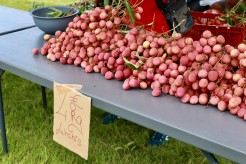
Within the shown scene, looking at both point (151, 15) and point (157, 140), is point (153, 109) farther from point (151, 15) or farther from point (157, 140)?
point (157, 140)

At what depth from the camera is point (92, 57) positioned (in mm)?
1417

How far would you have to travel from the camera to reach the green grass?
205 cm

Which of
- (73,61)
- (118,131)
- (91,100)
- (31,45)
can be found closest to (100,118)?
(118,131)

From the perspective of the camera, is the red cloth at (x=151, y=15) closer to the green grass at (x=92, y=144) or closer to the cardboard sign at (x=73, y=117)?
the cardboard sign at (x=73, y=117)

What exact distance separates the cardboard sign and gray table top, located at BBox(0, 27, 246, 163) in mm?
37

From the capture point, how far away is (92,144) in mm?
2193

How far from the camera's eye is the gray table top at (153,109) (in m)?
0.96

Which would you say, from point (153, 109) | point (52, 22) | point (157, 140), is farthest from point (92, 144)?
point (153, 109)

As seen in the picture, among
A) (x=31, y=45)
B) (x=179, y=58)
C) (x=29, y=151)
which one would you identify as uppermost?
(x=179, y=58)

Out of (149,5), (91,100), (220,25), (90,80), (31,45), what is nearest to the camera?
(91,100)

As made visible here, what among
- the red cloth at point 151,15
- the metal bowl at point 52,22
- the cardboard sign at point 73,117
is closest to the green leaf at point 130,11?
the red cloth at point 151,15

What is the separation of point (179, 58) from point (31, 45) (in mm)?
845

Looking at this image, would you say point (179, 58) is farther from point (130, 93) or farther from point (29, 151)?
point (29, 151)

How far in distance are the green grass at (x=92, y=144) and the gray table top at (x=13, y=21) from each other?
659mm
